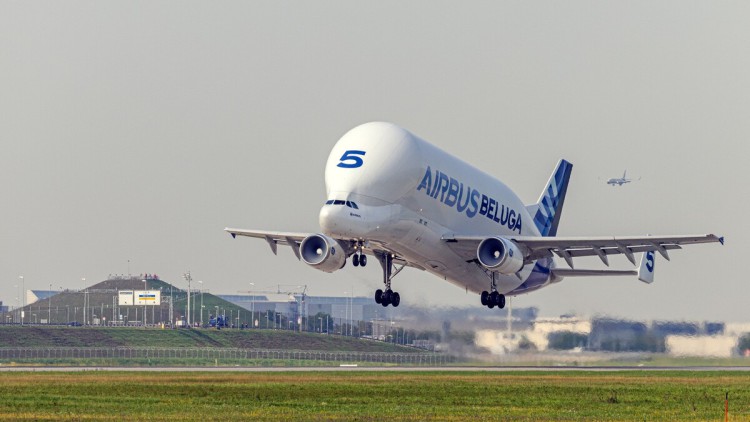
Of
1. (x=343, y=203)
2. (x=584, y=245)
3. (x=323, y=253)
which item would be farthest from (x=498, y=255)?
(x=343, y=203)

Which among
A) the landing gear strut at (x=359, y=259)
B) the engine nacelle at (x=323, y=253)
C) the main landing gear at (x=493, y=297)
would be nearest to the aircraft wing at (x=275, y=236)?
the engine nacelle at (x=323, y=253)

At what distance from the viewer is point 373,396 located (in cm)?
5088

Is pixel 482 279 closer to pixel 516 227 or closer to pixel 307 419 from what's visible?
pixel 516 227

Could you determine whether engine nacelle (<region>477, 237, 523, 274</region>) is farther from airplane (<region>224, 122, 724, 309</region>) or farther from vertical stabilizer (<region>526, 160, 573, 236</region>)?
vertical stabilizer (<region>526, 160, 573, 236</region>)

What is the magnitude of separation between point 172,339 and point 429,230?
74.6 metres

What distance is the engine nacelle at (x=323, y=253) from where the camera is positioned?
199ft

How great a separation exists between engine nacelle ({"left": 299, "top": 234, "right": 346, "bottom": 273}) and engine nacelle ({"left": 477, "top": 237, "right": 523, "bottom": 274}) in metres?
6.87

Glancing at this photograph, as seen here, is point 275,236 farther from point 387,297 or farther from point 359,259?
point 359,259

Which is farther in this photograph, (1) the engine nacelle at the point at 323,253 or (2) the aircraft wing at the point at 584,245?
(2) the aircraft wing at the point at 584,245

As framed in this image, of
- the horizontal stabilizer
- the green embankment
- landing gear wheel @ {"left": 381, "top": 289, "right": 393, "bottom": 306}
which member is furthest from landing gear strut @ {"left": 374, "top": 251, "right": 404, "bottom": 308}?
the green embankment

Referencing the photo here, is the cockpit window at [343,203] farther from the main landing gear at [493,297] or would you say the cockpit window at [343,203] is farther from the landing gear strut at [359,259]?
the main landing gear at [493,297]

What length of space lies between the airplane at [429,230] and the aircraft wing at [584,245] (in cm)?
5

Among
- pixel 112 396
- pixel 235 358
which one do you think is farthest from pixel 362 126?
pixel 235 358

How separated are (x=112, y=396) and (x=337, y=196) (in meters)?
12.9
